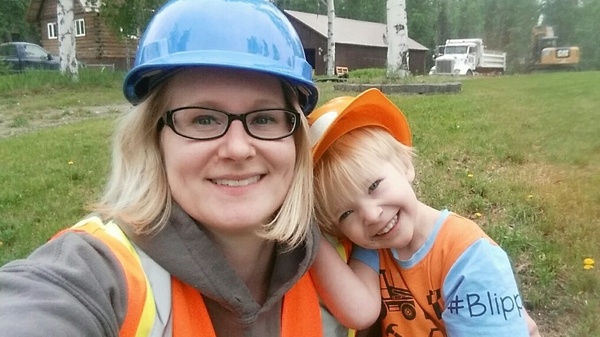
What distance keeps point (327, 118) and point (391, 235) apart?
444 mm

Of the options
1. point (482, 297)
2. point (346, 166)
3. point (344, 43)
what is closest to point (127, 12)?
point (346, 166)

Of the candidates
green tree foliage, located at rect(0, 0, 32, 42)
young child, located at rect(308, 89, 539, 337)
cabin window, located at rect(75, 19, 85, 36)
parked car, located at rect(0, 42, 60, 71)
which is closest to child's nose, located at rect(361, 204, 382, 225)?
young child, located at rect(308, 89, 539, 337)

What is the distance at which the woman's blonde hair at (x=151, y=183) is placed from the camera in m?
1.66

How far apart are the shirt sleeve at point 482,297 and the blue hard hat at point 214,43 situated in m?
0.77

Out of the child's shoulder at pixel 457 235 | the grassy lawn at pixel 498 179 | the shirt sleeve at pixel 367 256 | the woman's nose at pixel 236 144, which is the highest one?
the woman's nose at pixel 236 144

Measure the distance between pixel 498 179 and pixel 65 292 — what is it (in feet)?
14.8

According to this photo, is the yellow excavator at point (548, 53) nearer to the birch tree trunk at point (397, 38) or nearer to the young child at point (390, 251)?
the birch tree trunk at point (397, 38)

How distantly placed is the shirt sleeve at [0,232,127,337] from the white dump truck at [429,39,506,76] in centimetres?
3843

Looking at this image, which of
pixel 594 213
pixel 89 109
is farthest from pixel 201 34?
pixel 89 109

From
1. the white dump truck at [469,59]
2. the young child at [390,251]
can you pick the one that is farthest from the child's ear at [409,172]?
the white dump truck at [469,59]

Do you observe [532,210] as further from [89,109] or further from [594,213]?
[89,109]

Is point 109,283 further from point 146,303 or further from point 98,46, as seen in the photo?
point 98,46

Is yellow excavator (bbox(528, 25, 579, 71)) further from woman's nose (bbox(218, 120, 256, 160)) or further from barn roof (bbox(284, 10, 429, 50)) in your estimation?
woman's nose (bbox(218, 120, 256, 160))

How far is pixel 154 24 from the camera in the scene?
172cm
